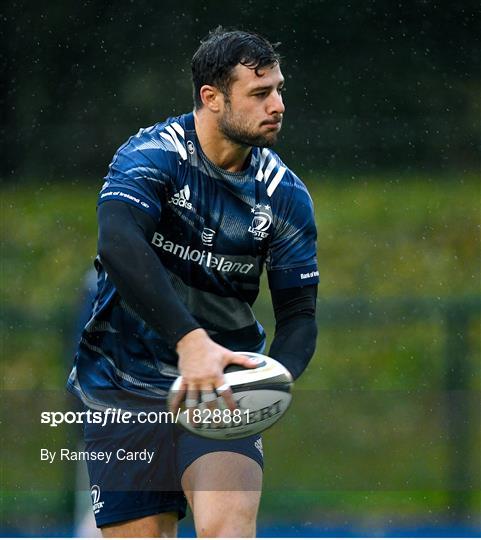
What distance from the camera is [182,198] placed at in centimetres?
231

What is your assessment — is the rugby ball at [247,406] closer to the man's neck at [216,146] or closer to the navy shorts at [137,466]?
the navy shorts at [137,466]

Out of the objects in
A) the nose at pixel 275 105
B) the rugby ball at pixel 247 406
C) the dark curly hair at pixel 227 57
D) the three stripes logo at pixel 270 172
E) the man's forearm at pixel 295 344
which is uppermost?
the dark curly hair at pixel 227 57

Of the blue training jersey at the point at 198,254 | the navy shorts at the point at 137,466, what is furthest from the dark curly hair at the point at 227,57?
the navy shorts at the point at 137,466

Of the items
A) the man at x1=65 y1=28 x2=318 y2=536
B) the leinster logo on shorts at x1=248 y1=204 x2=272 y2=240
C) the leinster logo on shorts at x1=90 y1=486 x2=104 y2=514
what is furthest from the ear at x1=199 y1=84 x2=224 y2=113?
the leinster logo on shorts at x1=90 y1=486 x2=104 y2=514

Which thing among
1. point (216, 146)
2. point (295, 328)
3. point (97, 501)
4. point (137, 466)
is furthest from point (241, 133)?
point (97, 501)

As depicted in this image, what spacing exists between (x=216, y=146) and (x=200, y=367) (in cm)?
55

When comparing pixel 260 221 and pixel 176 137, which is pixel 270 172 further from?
pixel 176 137

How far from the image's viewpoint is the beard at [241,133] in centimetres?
229

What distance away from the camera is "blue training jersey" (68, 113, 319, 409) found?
7.59 ft

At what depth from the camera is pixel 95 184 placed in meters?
7.07

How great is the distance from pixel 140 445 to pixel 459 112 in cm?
542

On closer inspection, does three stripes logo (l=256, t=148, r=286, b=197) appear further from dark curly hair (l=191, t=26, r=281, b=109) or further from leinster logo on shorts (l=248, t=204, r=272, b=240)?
dark curly hair (l=191, t=26, r=281, b=109)

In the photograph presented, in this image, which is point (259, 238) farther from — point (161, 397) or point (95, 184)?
point (95, 184)

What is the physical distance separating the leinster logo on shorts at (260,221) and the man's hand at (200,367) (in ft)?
1.26
